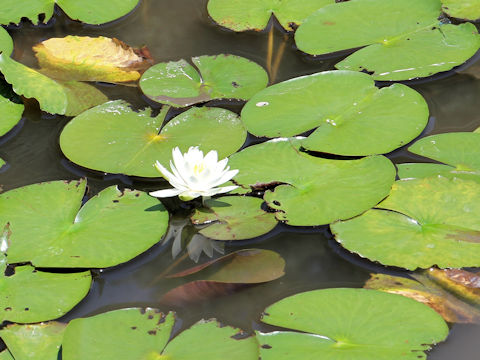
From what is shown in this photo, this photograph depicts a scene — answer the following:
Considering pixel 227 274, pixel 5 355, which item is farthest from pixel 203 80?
pixel 5 355

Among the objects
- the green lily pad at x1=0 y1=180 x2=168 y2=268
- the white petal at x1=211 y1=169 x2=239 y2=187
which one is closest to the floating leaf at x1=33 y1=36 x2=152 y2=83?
the green lily pad at x1=0 y1=180 x2=168 y2=268

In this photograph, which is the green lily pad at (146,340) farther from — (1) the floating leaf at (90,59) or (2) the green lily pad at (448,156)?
(1) the floating leaf at (90,59)

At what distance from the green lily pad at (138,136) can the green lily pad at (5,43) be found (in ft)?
2.45

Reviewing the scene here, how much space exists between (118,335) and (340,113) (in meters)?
1.51

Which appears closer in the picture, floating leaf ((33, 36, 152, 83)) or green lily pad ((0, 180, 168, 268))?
green lily pad ((0, 180, 168, 268))

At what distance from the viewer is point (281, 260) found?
243cm

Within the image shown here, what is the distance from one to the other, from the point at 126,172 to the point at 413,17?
1.93m

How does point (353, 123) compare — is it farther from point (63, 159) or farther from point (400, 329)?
point (63, 159)

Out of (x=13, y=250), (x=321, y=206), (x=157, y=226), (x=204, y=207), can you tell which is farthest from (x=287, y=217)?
(x=13, y=250)

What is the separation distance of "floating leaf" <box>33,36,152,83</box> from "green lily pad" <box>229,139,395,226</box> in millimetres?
987

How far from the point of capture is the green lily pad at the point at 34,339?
2066 millimetres

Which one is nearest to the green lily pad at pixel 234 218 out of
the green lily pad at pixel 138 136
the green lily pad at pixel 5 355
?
the green lily pad at pixel 138 136

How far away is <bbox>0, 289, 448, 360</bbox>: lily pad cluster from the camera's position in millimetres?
2025

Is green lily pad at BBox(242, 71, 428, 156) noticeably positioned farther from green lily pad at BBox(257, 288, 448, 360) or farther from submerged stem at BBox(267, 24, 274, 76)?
green lily pad at BBox(257, 288, 448, 360)
